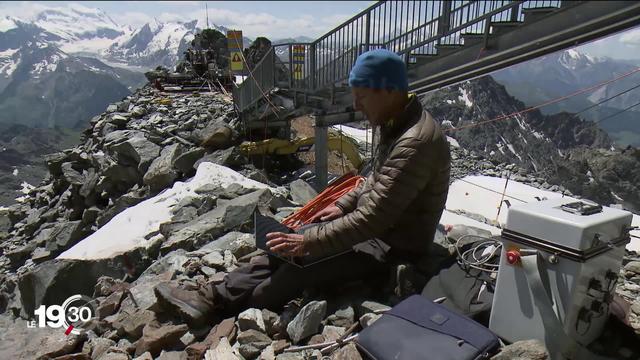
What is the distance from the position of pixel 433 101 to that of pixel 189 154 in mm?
50038

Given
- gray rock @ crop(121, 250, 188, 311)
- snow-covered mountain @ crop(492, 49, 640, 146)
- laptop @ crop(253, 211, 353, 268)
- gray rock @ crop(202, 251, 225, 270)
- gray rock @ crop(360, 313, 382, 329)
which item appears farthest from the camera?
snow-covered mountain @ crop(492, 49, 640, 146)

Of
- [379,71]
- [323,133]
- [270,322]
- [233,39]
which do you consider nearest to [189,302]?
[270,322]

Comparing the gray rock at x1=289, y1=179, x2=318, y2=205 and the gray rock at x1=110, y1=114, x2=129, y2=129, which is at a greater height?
the gray rock at x1=110, y1=114, x2=129, y2=129

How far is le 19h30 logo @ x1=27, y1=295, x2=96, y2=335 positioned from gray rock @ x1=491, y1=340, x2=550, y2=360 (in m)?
3.52

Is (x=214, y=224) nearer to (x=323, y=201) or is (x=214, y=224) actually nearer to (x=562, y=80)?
(x=323, y=201)

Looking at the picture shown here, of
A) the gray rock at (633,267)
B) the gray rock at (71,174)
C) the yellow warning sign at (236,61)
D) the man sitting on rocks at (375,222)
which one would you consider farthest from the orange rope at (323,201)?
the yellow warning sign at (236,61)

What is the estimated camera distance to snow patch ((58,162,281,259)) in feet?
22.9

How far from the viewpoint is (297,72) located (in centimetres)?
1084

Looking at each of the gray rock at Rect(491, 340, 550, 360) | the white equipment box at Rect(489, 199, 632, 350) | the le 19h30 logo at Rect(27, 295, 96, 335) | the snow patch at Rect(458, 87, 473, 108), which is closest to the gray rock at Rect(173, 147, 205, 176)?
the le 19h30 logo at Rect(27, 295, 96, 335)

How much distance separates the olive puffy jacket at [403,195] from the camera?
9.13 ft

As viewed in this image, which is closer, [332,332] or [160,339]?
[332,332]

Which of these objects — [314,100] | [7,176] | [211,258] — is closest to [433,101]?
[314,100]

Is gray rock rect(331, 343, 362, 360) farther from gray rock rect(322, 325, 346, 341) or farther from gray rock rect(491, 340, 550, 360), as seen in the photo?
gray rock rect(491, 340, 550, 360)

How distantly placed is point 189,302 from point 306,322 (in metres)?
1.00
